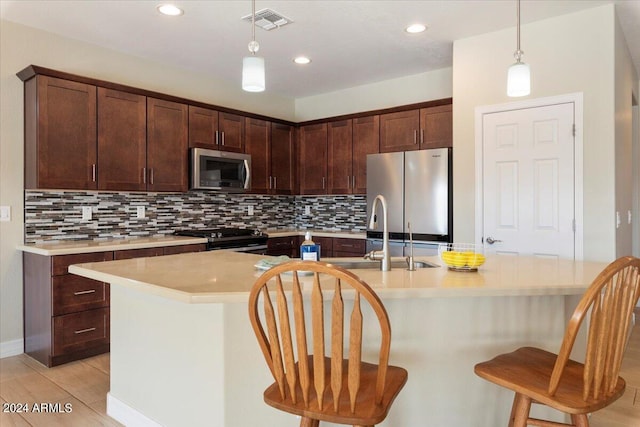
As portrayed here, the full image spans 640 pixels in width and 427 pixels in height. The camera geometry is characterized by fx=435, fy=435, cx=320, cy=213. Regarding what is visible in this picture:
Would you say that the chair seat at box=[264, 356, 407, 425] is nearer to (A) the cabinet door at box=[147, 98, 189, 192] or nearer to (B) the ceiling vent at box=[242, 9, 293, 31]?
(B) the ceiling vent at box=[242, 9, 293, 31]

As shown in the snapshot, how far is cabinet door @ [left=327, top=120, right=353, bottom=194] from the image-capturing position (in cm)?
491

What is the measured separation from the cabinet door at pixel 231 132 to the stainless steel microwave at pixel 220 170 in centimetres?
10

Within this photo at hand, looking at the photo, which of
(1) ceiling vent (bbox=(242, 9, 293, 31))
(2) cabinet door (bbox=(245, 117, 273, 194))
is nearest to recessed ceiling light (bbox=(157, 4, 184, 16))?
(1) ceiling vent (bbox=(242, 9, 293, 31))

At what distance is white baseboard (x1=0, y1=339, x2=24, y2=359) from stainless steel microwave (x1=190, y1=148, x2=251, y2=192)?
1864 millimetres

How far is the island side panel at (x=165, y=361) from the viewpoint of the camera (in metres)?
1.77

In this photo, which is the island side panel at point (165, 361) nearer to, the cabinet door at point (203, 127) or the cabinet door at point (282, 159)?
the cabinet door at point (203, 127)

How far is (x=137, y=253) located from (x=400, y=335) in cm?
247

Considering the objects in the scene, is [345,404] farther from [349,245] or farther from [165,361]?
[349,245]

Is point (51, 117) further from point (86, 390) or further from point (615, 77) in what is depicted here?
point (615, 77)

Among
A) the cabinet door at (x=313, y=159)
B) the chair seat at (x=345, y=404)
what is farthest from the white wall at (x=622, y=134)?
the cabinet door at (x=313, y=159)

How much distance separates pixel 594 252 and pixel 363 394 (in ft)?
8.47

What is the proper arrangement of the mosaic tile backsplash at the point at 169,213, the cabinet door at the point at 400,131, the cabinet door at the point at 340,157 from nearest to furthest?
the mosaic tile backsplash at the point at 169,213
the cabinet door at the point at 400,131
the cabinet door at the point at 340,157

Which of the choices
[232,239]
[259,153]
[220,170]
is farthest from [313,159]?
[232,239]

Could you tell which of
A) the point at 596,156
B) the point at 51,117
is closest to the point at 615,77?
the point at 596,156
